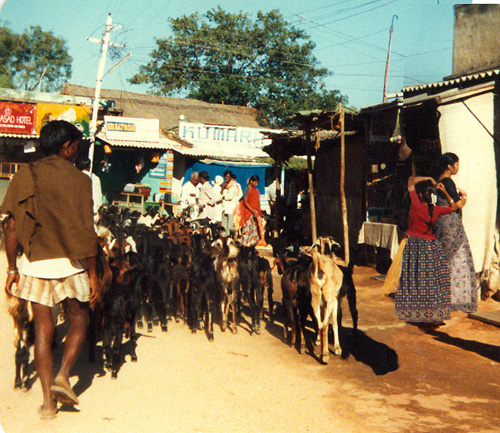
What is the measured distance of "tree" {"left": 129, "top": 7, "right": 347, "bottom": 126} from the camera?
1109 centimetres

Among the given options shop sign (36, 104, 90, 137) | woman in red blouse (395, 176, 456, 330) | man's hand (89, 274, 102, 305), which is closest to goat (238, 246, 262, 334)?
woman in red blouse (395, 176, 456, 330)

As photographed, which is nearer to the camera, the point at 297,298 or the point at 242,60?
the point at 297,298

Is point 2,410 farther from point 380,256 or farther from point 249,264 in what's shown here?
point 380,256

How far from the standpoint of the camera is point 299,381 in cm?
459

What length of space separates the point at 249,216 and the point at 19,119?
9.33 metres

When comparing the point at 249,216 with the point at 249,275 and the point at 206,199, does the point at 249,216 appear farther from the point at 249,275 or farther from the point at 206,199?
the point at 249,275

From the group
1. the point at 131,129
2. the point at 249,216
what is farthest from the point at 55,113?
the point at 249,216

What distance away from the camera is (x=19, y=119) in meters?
15.8

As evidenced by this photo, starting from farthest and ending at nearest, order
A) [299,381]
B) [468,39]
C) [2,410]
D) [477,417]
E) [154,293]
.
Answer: [468,39], [154,293], [299,381], [477,417], [2,410]

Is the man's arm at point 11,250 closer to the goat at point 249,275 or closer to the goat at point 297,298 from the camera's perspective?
the goat at point 297,298

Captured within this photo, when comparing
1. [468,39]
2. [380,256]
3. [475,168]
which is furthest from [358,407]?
[380,256]

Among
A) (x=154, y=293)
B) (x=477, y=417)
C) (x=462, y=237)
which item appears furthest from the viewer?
(x=154, y=293)

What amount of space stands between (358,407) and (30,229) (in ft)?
8.87

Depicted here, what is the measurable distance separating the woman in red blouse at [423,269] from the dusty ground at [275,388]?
2.00 ft
